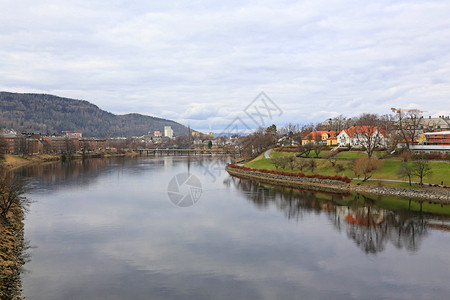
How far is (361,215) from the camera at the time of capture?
28641 mm

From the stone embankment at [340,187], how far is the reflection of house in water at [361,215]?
23.8ft

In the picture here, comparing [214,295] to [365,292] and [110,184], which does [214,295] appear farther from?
[110,184]

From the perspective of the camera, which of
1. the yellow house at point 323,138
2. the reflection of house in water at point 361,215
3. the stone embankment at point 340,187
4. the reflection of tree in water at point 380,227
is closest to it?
the reflection of tree in water at point 380,227

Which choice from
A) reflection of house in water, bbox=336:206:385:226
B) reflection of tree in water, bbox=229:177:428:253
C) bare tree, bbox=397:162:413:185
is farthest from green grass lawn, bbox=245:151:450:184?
reflection of house in water, bbox=336:206:385:226

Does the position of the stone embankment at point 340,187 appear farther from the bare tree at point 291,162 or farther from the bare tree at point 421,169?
the bare tree at point 291,162

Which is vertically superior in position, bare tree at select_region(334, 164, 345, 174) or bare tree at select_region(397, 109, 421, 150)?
bare tree at select_region(397, 109, 421, 150)

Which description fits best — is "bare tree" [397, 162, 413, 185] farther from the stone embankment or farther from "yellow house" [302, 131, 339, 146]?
"yellow house" [302, 131, 339, 146]

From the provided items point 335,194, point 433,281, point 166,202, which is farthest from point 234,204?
point 433,281

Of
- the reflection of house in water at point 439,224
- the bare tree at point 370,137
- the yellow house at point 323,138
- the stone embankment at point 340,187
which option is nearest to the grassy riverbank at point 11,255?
the reflection of house in water at point 439,224

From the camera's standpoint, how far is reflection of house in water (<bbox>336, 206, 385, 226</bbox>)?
87.3ft

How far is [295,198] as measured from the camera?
37250 millimetres

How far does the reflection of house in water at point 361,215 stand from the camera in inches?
1047

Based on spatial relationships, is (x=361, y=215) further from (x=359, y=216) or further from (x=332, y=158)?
(x=332, y=158)

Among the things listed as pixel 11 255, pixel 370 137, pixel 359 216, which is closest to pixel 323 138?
pixel 370 137
